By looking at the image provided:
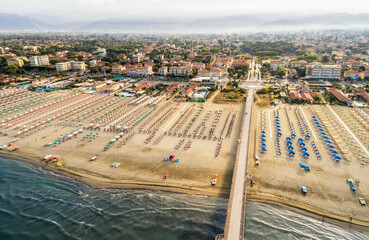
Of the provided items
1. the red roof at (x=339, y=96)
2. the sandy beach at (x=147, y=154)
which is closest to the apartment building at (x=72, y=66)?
the sandy beach at (x=147, y=154)

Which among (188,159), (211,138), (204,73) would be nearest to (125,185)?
(188,159)

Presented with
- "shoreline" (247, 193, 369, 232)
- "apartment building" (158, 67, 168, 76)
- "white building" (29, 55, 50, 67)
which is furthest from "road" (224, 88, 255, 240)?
"white building" (29, 55, 50, 67)

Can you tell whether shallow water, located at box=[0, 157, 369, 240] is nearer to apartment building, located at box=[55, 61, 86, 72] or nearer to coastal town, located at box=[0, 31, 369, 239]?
coastal town, located at box=[0, 31, 369, 239]

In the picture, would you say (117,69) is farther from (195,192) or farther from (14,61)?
(195,192)

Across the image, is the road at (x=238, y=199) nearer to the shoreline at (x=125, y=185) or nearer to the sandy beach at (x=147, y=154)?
the sandy beach at (x=147, y=154)

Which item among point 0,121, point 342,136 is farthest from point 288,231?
point 0,121
